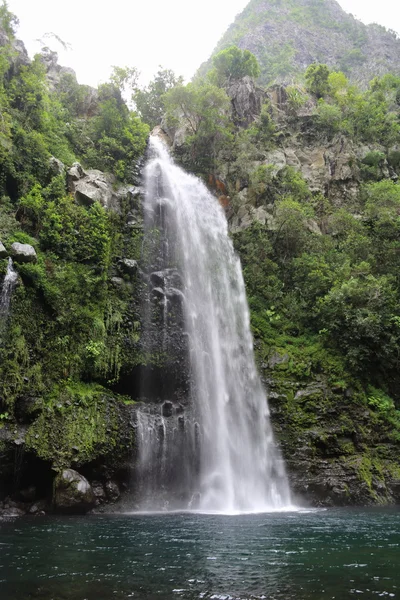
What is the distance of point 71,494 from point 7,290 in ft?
19.3

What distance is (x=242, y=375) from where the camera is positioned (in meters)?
16.2

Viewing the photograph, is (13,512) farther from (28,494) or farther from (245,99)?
(245,99)

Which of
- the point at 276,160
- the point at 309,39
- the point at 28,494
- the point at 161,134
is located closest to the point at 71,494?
the point at 28,494

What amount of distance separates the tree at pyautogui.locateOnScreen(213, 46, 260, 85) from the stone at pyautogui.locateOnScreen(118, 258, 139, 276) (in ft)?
65.9

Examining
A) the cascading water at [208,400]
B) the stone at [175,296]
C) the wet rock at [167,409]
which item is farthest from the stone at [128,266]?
the wet rock at [167,409]

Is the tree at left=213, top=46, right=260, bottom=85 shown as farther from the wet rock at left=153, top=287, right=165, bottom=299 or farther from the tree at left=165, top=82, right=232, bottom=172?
the wet rock at left=153, top=287, right=165, bottom=299

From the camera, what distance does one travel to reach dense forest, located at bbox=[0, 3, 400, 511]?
12.4 metres

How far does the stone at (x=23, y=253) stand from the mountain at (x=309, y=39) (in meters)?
47.9

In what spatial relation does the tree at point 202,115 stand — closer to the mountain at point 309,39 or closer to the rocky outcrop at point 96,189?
the rocky outcrop at point 96,189

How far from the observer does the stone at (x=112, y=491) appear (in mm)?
12117

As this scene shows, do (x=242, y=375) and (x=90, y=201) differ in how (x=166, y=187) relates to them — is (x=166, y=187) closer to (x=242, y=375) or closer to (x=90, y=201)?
(x=90, y=201)

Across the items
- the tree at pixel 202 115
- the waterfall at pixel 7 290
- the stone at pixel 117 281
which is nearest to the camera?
the waterfall at pixel 7 290

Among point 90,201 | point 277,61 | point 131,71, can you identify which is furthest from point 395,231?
point 277,61

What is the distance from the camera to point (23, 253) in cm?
1311
